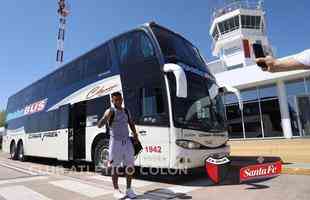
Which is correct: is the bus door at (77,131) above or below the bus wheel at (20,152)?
above

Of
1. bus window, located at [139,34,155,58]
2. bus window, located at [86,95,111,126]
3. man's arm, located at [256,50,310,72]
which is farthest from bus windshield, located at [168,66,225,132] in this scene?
man's arm, located at [256,50,310,72]

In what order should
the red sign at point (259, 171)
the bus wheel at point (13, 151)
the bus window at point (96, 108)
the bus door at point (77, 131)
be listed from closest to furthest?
the red sign at point (259, 171)
the bus window at point (96, 108)
the bus door at point (77, 131)
the bus wheel at point (13, 151)

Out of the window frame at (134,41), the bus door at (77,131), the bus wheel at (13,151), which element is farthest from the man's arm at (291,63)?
the bus wheel at (13,151)

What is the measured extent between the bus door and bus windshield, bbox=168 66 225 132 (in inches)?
160

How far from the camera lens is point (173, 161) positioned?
538 centimetres

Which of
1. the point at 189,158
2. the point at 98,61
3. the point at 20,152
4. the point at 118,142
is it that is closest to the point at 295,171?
the point at 189,158

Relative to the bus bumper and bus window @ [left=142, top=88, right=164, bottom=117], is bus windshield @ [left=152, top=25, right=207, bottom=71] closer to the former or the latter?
bus window @ [left=142, top=88, right=164, bottom=117]

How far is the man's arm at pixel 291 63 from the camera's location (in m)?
1.65

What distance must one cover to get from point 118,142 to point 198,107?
7.52 feet

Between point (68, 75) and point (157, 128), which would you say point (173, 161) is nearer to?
point (157, 128)

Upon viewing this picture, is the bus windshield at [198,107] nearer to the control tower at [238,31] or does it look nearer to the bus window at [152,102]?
the bus window at [152,102]

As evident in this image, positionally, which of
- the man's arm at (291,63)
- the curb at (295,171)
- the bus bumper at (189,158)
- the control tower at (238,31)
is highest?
the control tower at (238,31)

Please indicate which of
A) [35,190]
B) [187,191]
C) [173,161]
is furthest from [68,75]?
[187,191]

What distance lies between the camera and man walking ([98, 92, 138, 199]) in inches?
182
